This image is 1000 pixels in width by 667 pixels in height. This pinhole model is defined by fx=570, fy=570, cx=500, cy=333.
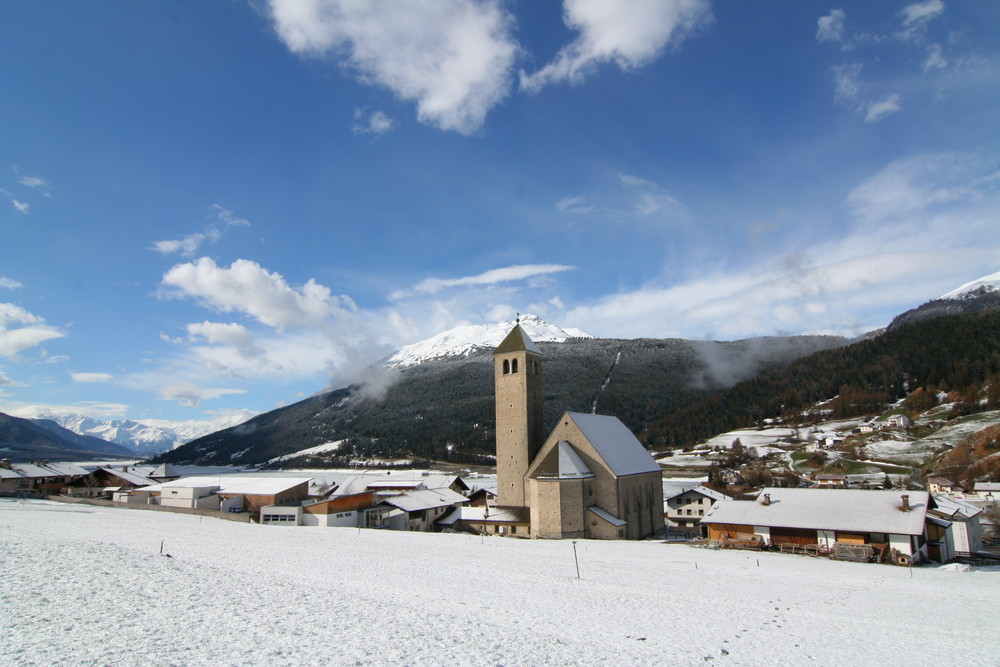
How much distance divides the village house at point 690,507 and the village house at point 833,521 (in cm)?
1829

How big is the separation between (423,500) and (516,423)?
38.0 feet

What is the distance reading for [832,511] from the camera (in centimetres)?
3484

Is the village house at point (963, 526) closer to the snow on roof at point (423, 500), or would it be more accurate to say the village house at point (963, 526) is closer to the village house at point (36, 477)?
the snow on roof at point (423, 500)

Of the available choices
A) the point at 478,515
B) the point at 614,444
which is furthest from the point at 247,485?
the point at 614,444

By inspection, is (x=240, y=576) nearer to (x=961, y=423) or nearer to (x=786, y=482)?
(x=786, y=482)

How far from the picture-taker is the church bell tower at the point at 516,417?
45.7 metres

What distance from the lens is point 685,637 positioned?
13.5 metres

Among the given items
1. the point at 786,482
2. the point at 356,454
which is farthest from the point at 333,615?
the point at 356,454

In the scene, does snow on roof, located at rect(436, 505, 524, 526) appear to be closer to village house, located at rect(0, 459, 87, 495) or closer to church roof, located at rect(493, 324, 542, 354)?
church roof, located at rect(493, 324, 542, 354)

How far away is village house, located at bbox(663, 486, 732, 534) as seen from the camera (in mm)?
56562

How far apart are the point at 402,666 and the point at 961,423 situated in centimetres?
12397

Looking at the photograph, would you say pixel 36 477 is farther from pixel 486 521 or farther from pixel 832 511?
pixel 832 511

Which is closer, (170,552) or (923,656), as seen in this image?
(923,656)

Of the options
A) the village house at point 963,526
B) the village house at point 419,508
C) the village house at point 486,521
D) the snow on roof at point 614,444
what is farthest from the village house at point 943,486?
the village house at point 419,508
